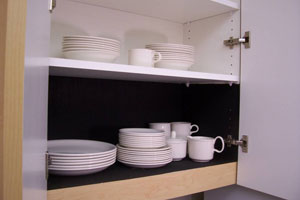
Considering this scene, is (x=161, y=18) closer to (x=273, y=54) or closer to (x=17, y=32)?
(x=273, y=54)

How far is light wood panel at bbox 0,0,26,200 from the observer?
202 millimetres

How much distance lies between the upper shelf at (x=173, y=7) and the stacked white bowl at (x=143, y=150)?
0.52 m

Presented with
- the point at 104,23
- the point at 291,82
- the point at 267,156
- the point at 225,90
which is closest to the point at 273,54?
the point at 291,82

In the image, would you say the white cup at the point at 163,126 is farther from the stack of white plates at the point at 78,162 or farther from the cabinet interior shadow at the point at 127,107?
the stack of white plates at the point at 78,162

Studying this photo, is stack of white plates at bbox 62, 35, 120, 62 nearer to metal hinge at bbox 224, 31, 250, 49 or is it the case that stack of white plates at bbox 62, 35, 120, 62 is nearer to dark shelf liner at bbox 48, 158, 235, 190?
dark shelf liner at bbox 48, 158, 235, 190

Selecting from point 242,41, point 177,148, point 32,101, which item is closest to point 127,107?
point 177,148

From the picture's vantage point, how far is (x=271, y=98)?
98cm

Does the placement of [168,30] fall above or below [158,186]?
above

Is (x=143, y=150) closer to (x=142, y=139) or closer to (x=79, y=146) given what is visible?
(x=142, y=139)

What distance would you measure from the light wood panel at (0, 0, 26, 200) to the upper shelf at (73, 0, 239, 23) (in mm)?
935

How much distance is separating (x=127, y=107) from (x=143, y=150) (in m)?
0.35

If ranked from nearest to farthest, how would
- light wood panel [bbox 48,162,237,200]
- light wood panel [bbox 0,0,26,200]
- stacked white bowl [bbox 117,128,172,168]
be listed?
light wood panel [bbox 0,0,26,200] → light wood panel [bbox 48,162,237,200] → stacked white bowl [bbox 117,128,172,168]

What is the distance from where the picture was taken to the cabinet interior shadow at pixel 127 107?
1066mm

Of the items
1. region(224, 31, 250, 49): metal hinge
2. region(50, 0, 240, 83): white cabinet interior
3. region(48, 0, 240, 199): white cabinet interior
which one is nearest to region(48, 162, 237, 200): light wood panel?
region(48, 0, 240, 199): white cabinet interior
